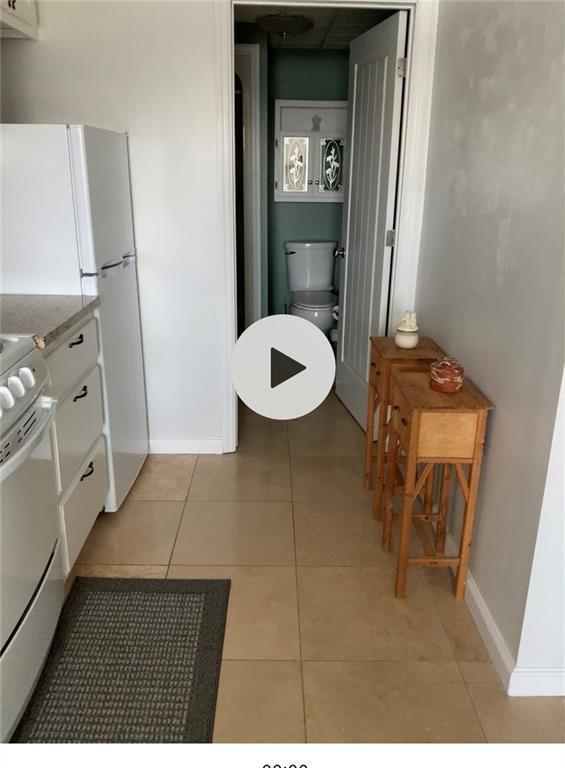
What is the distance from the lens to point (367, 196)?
3.19 meters

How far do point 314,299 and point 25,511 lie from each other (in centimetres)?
319

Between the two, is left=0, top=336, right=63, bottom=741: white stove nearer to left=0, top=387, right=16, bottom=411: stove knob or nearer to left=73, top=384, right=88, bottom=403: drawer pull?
left=0, top=387, right=16, bottom=411: stove knob

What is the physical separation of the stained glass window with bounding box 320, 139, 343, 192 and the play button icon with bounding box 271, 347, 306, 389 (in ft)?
7.21

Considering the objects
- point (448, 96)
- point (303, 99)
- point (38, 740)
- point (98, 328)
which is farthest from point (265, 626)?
point (303, 99)

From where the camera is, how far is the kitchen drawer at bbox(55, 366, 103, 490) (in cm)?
189

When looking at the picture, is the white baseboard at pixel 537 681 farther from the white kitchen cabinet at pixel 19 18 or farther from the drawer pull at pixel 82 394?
the white kitchen cabinet at pixel 19 18

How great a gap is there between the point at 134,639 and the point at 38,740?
0.40m

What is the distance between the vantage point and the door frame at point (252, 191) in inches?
158

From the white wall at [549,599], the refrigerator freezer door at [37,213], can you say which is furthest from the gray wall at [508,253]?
the refrigerator freezer door at [37,213]

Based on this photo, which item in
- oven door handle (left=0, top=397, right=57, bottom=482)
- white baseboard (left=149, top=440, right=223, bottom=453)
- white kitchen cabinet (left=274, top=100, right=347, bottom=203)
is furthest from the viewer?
white kitchen cabinet (left=274, top=100, right=347, bottom=203)

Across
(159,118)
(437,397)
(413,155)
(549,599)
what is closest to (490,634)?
(549,599)

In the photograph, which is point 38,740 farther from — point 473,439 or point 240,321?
point 240,321

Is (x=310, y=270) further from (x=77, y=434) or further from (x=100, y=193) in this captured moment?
(x=77, y=434)

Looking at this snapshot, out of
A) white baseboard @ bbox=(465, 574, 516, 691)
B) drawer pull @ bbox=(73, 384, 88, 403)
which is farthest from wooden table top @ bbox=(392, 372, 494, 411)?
drawer pull @ bbox=(73, 384, 88, 403)
